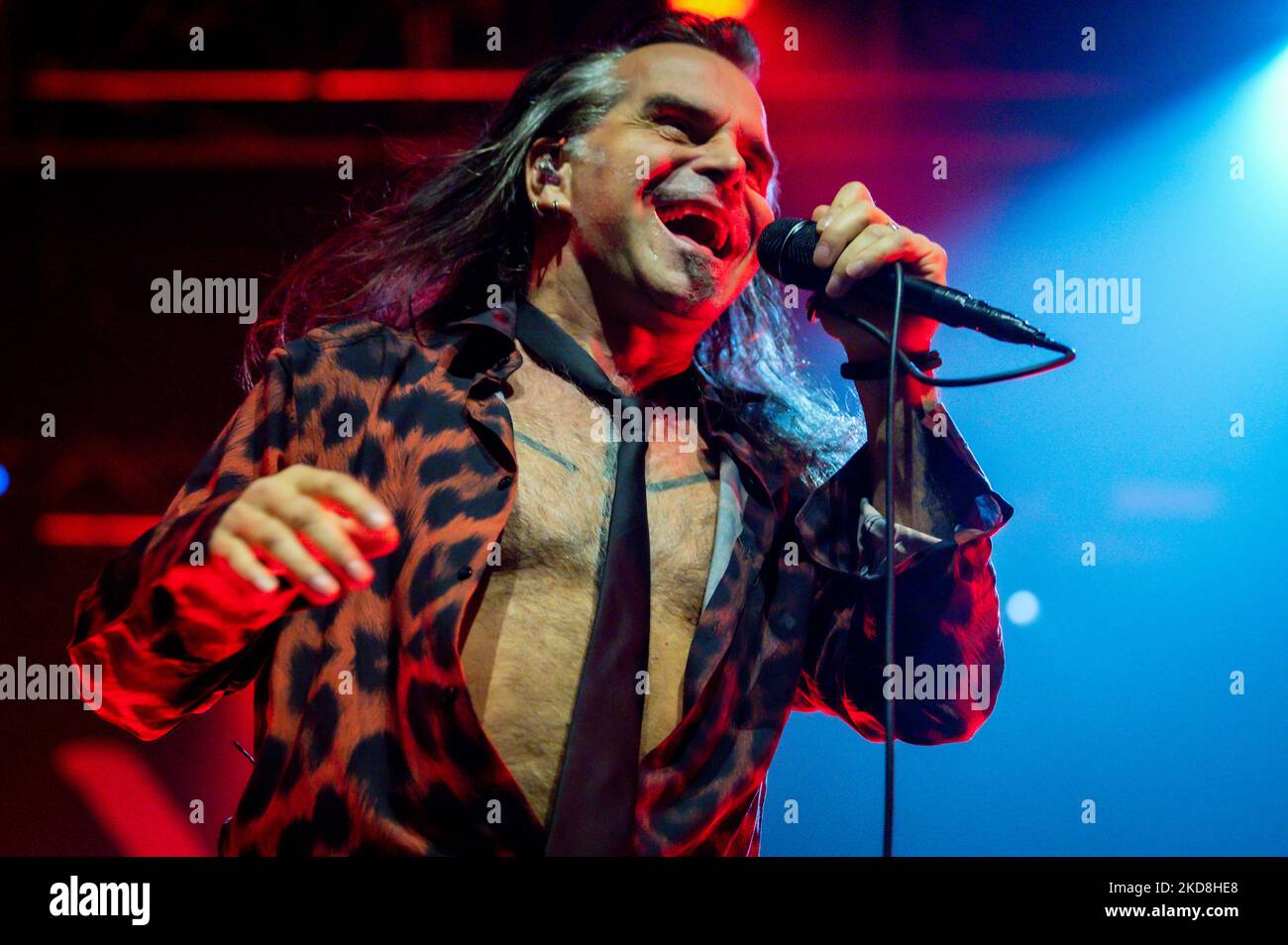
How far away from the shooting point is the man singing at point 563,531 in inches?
58.1

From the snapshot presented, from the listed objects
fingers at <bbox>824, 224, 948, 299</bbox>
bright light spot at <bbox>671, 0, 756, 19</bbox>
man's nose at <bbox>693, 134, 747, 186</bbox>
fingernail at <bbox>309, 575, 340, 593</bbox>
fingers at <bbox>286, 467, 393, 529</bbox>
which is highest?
bright light spot at <bbox>671, 0, 756, 19</bbox>

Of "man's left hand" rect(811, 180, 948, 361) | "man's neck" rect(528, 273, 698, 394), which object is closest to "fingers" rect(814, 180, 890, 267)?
"man's left hand" rect(811, 180, 948, 361)

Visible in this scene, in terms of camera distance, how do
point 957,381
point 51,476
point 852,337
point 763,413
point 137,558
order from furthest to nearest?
1. point 51,476
2. point 763,413
3. point 852,337
4. point 957,381
5. point 137,558

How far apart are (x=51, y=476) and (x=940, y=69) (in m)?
2.56

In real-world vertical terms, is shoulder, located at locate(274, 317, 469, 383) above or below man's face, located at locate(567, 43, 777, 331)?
below

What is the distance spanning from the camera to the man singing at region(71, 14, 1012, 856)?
1475mm

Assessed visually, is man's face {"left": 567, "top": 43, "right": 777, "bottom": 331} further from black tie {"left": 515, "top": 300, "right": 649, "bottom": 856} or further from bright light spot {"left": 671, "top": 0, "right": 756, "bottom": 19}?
bright light spot {"left": 671, "top": 0, "right": 756, "bottom": 19}

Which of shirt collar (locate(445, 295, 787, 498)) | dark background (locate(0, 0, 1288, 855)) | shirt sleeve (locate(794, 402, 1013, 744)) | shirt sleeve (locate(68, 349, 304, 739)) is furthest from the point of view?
dark background (locate(0, 0, 1288, 855))

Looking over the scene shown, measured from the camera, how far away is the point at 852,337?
5.66 feet

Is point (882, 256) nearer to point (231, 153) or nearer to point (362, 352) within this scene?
point (362, 352)

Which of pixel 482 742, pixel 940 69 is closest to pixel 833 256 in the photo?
pixel 482 742

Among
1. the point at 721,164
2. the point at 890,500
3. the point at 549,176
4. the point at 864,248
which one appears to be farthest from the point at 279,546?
the point at 549,176

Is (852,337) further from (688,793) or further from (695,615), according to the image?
(688,793)

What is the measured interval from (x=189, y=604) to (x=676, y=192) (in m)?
1.11
